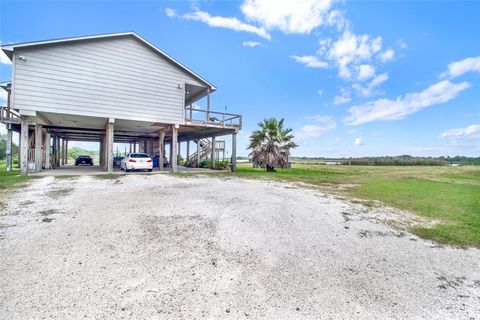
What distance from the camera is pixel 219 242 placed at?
4.46 metres

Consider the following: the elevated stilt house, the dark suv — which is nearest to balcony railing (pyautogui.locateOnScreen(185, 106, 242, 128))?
the elevated stilt house

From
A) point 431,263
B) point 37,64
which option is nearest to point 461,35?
point 431,263

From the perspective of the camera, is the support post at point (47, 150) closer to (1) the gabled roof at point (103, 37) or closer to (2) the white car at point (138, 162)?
(2) the white car at point (138, 162)

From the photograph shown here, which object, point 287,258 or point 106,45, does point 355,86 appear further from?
point 287,258

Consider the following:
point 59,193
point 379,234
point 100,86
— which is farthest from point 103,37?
point 379,234

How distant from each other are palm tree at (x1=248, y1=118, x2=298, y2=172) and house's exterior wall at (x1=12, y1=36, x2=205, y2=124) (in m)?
7.61

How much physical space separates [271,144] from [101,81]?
45.0 ft

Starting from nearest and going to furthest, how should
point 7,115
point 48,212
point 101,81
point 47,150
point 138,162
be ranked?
point 48,212 < point 101,81 < point 138,162 < point 7,115 < point 47,150

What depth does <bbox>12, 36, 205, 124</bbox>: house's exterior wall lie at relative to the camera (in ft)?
41.6

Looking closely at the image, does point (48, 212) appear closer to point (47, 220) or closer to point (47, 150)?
point (47, 220)

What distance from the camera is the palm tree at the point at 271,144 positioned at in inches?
828

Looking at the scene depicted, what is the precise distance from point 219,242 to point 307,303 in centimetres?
206

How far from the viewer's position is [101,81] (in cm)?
1416

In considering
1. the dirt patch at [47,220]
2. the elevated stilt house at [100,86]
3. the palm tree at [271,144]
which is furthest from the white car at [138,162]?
the dirt patch at [47,220]
